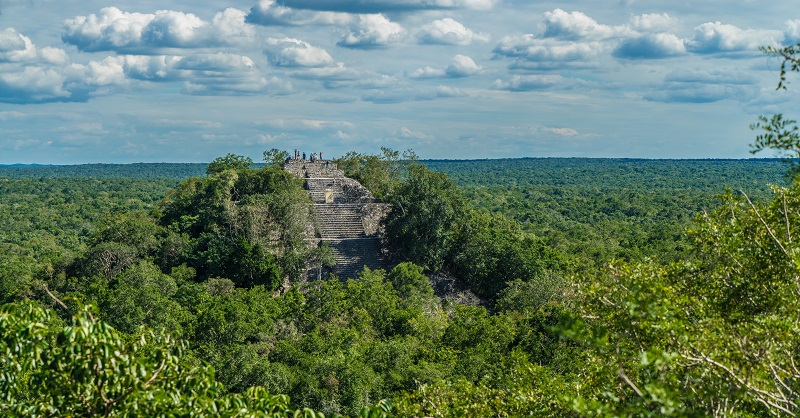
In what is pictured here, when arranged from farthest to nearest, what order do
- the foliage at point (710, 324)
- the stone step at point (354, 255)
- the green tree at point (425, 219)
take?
1. the stone step at point (354, 255)
2. the green tree at point (425, 219)
3. the foliage at point (710, 324)

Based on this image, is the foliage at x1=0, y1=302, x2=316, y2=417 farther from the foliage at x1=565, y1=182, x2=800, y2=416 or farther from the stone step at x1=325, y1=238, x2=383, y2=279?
the stone step at x1=325, y1=238, x2=383, y2=279

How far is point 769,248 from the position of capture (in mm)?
7730

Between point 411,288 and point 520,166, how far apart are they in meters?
161

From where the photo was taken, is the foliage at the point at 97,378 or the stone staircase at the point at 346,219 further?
the stone staircase at the point at 346,219

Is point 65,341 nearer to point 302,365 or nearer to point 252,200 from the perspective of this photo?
point 302,365

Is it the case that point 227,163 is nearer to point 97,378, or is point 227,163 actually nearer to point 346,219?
point 346,219

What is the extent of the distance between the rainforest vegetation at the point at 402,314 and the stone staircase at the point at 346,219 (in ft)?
2.96

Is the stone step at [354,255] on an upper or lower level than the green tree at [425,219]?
lower

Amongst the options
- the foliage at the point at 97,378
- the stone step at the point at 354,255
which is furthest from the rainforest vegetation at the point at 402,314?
the stone step at the point at 354,255

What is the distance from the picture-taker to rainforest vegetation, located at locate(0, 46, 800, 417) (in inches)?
237

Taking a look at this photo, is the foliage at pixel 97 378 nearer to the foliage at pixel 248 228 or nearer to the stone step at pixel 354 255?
the foliage at pixel 248 228

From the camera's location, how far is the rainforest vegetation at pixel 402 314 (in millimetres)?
6023

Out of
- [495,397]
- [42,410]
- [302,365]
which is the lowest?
[302,365]

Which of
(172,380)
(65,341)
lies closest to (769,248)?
(172,380)
